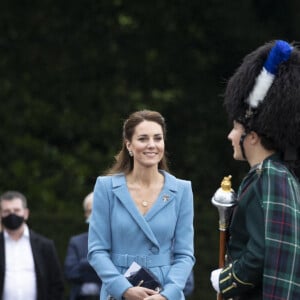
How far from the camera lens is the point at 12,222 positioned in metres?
12.5

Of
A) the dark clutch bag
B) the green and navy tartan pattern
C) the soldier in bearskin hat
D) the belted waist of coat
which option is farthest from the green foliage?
the green and navy tartan pattern

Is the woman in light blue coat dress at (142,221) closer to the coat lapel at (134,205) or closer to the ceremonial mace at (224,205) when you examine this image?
the coat lapel at (134,205)

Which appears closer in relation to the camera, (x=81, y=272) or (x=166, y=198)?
(x=166, y=198)

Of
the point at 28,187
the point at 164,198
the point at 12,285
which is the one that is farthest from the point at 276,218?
the point at 28,187

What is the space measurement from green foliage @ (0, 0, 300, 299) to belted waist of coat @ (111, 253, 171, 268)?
1222 cm

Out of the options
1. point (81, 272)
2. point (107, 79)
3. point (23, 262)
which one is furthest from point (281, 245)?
point (107, 79)

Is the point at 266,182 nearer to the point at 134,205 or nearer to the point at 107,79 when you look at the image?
the point at 134,205

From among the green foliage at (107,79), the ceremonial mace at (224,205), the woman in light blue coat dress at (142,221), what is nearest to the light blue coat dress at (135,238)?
the woman in light blue coat dress at (142,221)

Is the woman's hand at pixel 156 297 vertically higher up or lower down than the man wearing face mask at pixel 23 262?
higher up

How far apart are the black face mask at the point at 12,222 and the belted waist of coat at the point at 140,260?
433cm

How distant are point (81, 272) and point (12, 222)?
2.81ft

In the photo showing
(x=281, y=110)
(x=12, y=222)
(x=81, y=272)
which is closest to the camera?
(x=281, y=110)

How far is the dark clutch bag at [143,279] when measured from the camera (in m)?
8.14

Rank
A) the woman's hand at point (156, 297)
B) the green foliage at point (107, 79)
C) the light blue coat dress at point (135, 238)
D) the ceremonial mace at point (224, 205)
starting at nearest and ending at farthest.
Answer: the ceremonial mace at point (224, 205), the woman's hand at point (156, 297), the light blue coat dress at point (135, 238), the green foliage at point (107, 79)
